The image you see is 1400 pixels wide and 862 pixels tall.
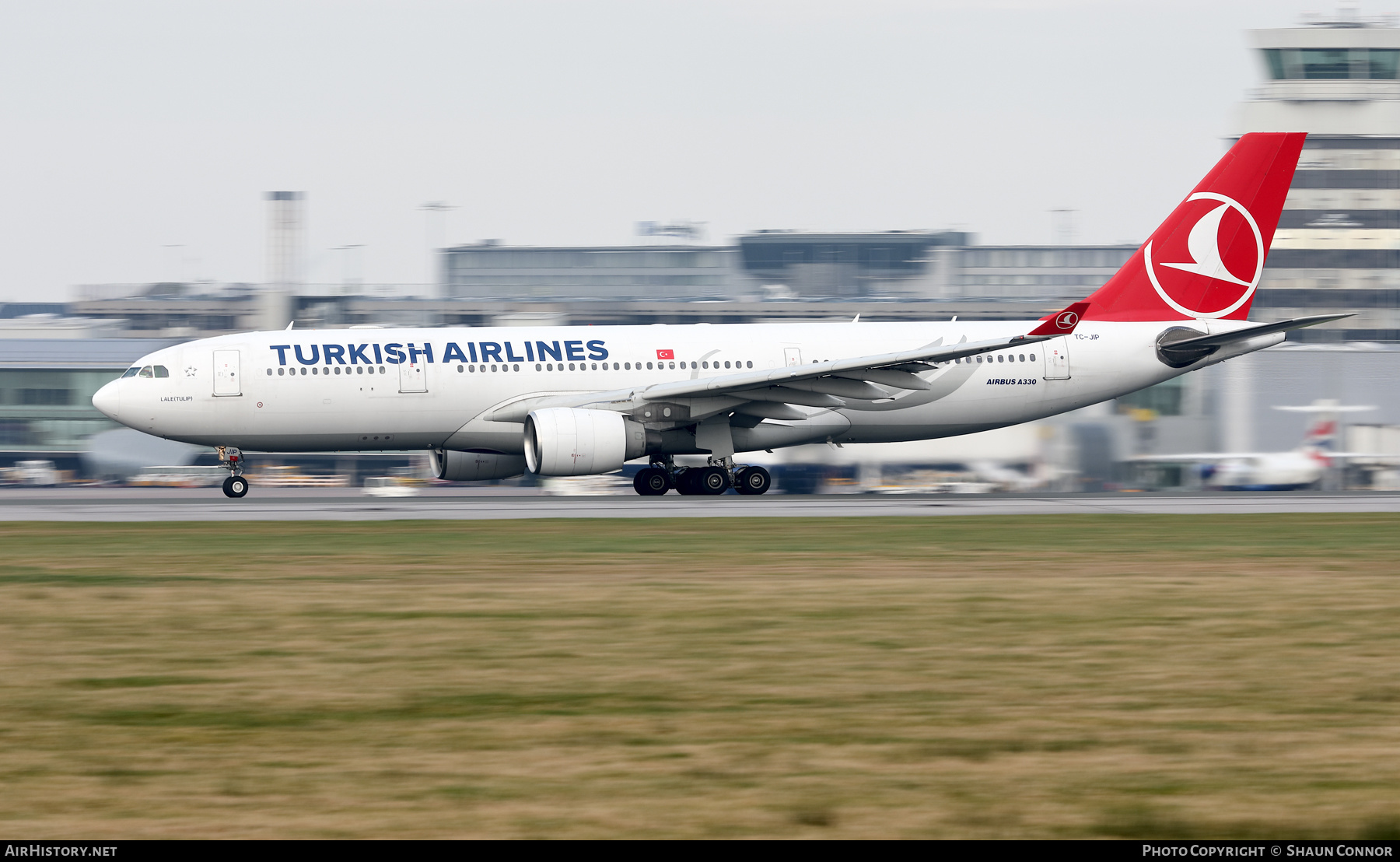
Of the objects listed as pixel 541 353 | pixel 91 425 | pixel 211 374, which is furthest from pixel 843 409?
pixel 91 425

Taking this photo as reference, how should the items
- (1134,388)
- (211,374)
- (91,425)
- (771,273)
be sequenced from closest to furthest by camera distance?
(211,374) → (1134,388) → (91,425) → (771,273)

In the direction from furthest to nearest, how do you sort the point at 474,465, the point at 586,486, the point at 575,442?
the point at 586,486, the point at 474,465, the point at 575,442

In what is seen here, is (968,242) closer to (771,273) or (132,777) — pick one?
(771,273)

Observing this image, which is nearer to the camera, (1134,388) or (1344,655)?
(1344,655)

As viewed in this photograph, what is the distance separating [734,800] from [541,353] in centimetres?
2459

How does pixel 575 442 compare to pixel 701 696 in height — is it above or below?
above

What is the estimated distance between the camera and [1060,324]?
30266 millimetres

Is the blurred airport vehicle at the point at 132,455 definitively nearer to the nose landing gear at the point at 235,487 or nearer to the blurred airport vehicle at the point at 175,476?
the blurred airport vehicle at the point at 175,476

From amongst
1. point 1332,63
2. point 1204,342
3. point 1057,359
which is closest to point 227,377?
point 1057,359

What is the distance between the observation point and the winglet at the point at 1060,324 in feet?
98.9

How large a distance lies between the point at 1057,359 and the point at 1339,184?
60100mm

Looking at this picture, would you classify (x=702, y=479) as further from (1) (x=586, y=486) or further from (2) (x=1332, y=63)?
(2) (x=1332, y=63)

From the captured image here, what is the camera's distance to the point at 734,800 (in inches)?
309

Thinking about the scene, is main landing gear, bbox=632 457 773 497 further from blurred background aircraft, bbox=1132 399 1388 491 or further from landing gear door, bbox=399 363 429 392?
blurred background aircraft, bbox=1132 399 1388 491
